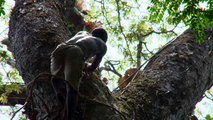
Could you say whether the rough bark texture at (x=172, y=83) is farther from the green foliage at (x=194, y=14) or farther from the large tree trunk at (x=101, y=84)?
the green foliage at (x=194, y=14)

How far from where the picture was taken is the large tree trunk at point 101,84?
363 centimetres

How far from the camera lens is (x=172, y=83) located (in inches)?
171

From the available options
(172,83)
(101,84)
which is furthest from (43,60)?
(172,83)

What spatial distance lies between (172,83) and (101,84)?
96cm

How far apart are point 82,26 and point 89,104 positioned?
2.65m

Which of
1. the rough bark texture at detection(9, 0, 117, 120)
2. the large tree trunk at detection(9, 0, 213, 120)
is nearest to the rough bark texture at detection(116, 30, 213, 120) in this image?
the large tree trunk at detection(9, 0, 213, 120)

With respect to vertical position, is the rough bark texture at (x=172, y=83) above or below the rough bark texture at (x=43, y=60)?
A: above

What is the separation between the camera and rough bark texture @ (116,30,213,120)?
402 cm

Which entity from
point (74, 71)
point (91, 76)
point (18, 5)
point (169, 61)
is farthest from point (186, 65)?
point (18, 5)

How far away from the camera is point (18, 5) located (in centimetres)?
487

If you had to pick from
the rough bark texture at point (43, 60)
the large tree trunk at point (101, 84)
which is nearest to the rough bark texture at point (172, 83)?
the large tree trunk at point (101, 84)

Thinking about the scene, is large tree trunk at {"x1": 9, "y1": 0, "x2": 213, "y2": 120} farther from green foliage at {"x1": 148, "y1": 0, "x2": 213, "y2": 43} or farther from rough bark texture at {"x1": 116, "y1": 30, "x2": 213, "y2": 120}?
green foliage at {"x1": 148, "y1": 0, "x2": 213, "y2": 43}

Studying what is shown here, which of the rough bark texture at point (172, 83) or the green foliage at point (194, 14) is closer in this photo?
the green foliage at point (194, 14)

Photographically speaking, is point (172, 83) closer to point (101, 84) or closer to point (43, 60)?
point (101, 84)
